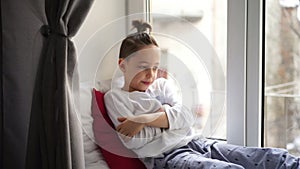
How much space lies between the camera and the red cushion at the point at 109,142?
54.5 inches

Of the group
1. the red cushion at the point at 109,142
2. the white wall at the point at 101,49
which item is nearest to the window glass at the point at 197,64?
the white wall at the point at 101,49

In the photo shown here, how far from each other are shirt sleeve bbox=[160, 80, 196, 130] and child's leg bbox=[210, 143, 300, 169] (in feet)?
0.46

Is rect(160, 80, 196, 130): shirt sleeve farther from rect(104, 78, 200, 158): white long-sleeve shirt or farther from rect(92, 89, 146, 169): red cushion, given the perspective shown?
rect(92, 89, 146, 169): red cushion

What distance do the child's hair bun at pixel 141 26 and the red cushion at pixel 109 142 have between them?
29cm

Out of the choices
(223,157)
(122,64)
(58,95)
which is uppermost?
(122,64)

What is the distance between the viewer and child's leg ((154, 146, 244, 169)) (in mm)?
1230

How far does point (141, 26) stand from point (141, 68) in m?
0.18

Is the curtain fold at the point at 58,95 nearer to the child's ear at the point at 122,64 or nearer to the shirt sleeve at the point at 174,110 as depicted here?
the child's ear at the point at 122,64

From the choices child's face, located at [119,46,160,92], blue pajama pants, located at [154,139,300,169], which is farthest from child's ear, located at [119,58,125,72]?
blue pajama pants, located at [154,139,300,169]

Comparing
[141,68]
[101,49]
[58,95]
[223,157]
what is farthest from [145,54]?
[223,157]

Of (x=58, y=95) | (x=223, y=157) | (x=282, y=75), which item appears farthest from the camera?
(x=282, y=75)

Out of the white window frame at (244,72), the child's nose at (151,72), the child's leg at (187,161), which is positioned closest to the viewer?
the child's leg at (187,161)

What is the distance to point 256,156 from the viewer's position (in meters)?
1.32

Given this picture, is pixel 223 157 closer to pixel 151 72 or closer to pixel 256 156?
pixel 256 156
